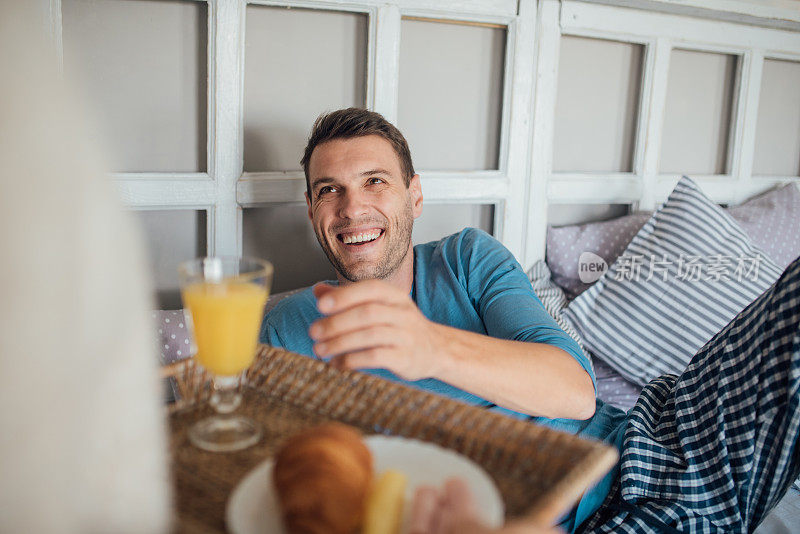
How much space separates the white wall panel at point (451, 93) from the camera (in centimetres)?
184

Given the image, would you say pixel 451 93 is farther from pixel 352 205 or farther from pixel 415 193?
pixel 352 205

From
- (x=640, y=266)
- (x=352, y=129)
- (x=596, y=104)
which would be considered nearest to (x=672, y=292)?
(x=640, y=266)

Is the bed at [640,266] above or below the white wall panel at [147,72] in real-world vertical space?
below

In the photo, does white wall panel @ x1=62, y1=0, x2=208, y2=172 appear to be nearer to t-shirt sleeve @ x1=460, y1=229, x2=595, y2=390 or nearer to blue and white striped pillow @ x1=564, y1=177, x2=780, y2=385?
t-shirt sleeve @ x1=460, y1=229, x2=595, y2=390

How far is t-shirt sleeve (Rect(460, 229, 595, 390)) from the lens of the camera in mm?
1221

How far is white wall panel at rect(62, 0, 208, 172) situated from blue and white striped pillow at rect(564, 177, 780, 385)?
110 centimetres

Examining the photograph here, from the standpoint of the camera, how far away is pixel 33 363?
15.2 inches

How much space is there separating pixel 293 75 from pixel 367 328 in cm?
112

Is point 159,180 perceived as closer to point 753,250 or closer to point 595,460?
point 595,460

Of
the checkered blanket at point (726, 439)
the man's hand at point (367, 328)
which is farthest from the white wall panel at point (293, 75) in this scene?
the checkered blanket at point (726, 439)

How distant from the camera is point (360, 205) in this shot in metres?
1.49

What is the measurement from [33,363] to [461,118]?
166cm

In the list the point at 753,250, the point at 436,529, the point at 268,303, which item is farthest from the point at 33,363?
the point at 753,250

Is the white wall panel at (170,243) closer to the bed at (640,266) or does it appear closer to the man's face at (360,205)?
the bed at (640,266)
